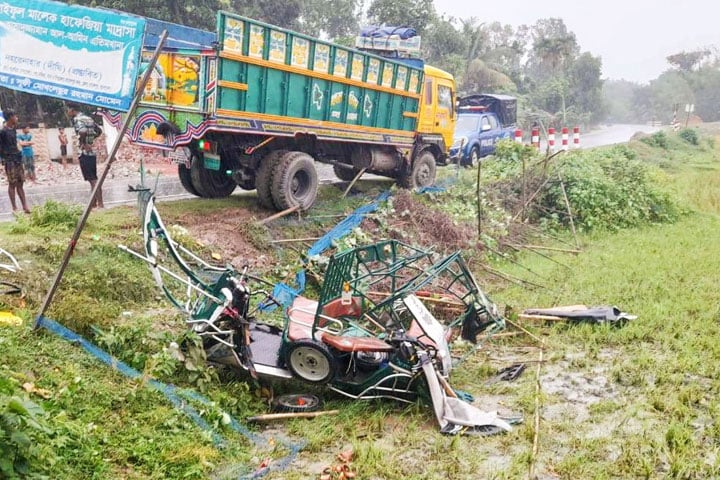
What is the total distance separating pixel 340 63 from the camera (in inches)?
386

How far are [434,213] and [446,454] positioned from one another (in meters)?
6.71

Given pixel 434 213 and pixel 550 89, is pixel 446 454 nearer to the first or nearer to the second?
pixel 434 213

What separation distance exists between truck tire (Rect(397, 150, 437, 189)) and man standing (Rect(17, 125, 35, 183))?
713cm

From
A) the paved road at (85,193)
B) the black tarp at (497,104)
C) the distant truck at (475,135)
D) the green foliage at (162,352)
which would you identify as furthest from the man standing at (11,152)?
the black tarp at (497,104)

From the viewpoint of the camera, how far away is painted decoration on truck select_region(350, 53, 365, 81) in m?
10.1

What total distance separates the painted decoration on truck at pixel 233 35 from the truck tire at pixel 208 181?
248cm

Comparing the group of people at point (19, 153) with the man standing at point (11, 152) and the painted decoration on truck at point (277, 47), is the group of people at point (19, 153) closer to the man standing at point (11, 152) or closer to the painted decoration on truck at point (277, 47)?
the man standing at point (11, 152)

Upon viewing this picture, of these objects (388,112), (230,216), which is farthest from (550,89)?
(230,216)

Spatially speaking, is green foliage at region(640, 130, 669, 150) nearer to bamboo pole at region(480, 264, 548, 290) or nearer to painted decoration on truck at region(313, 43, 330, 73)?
bamboo pole at region(480, 264, 548, 290)

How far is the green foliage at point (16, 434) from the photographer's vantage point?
10.3 feet

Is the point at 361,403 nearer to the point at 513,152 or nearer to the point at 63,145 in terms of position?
the point at 513,152

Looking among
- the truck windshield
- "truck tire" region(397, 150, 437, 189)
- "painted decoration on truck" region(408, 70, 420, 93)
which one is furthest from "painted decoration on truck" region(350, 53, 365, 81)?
the truck windshield

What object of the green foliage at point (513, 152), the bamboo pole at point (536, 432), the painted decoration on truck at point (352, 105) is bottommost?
the bamboo pole at point (536, 432)

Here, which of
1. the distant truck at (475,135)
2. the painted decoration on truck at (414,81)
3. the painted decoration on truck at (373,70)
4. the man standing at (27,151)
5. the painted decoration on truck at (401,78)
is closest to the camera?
the painted decoration on truck at (373,70)
